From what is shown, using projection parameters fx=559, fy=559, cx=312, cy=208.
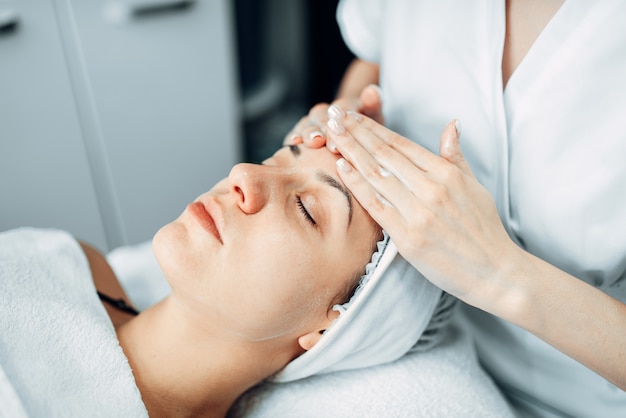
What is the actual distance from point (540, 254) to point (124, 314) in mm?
828

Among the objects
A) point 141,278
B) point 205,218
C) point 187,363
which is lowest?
point 141,278

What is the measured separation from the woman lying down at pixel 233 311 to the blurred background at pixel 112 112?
0.61 metres

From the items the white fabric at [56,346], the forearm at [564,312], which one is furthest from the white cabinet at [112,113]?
the forearm at [564,312]

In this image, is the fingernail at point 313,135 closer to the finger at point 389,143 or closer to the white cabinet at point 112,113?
the finger at point 389,143

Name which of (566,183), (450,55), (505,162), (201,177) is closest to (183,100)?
(201,177)

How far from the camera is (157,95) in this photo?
1703mm

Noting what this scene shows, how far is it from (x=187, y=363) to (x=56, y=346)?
0.22 meters

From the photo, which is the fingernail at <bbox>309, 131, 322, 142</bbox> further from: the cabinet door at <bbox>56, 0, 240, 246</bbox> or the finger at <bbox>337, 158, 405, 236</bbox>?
the cabinet door at <bbox>56, 0, 240, 246</bbox>

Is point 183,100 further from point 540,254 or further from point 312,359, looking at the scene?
point 540,254

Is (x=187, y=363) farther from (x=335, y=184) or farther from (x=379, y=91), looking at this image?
(x=379, y=91)

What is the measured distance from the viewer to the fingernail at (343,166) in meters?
0.85

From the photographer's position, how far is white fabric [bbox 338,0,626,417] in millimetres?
A: 850

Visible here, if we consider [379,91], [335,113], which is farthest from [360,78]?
[335,113]

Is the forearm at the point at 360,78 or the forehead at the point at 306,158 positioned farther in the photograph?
the forearm at the point at 360,78
